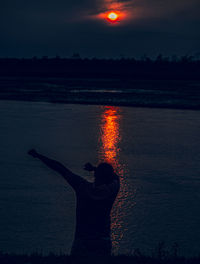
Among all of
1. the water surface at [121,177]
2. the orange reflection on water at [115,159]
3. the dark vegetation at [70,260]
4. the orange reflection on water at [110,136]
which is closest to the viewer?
the dark vegetation at [70,260]

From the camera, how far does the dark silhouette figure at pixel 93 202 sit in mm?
4449

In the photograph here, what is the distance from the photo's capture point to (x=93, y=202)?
4.46 metres

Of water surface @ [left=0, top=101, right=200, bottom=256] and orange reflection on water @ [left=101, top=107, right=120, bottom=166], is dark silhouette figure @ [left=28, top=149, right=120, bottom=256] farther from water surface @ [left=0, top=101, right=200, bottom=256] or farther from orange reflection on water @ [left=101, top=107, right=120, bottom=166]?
orange reflection on water @ [left=101, top=107, right=120, bottom=166]

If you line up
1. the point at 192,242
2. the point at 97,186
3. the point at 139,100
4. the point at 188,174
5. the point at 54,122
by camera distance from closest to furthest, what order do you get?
the point at 97,186 → the point at 192,242 → the point at 188,174 → the point at 54,122 → the point at 139,100

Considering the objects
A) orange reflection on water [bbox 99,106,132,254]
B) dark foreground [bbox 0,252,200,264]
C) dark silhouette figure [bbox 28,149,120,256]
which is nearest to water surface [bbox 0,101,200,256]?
orange reflection on water [bbox 99,106,132,254]

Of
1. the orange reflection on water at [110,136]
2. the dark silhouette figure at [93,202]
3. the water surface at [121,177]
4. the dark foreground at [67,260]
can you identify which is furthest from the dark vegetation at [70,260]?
the orange reflection on water at [110,136]

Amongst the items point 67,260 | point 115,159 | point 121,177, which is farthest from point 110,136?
point 67,260

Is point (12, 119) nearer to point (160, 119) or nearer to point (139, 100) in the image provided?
point (160, 119)

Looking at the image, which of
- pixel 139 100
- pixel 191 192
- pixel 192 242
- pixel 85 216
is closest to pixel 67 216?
pixel 192 242

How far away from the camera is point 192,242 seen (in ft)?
23.4

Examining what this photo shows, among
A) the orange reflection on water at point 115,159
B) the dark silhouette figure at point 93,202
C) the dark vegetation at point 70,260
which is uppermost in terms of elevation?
the orange reflection on water at point 115,159

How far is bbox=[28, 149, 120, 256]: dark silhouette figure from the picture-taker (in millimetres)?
4449

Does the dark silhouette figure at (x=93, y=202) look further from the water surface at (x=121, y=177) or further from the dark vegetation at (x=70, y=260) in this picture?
the water surface at (x=121, y=177)

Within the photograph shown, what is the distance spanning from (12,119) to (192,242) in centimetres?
1381
